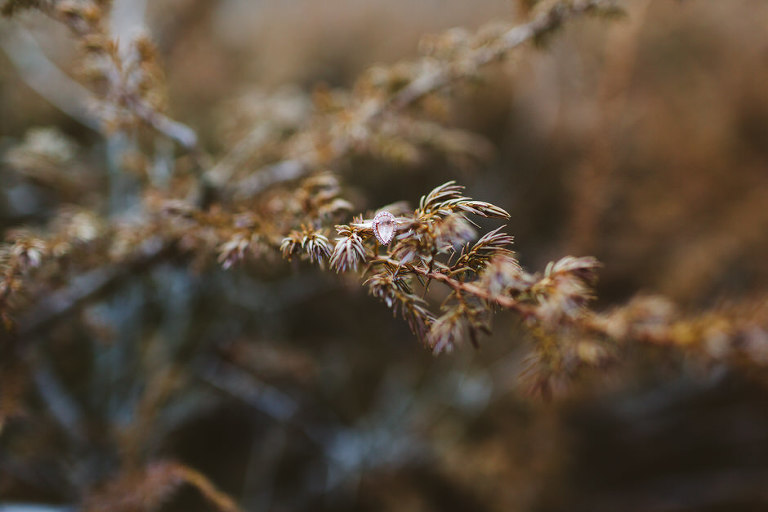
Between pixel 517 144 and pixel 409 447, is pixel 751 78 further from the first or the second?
pixel 409 447

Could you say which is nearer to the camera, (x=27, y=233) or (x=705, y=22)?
(x=27, y=233)

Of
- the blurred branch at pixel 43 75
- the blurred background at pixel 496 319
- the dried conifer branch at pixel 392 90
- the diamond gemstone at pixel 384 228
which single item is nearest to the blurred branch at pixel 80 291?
the dried conifer branch at pixel 392 90

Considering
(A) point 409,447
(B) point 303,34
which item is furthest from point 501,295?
(B) point 303,34

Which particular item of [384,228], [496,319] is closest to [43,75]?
[384,228]

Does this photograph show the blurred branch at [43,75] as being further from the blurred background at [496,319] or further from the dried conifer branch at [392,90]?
the dried conifer branch at [392,90]

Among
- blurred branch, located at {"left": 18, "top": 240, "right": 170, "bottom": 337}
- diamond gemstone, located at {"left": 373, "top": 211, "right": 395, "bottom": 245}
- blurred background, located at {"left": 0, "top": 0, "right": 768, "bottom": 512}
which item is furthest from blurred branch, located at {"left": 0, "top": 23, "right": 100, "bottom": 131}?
diamond gemstone, located at {"left": 373, "top": 211, "right": 395, "bottom": 245}

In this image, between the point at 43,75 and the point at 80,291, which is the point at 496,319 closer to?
the point at 80,291
